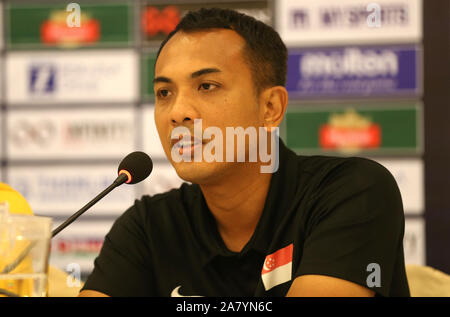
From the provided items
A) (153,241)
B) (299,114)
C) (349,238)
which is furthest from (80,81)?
(349,238)

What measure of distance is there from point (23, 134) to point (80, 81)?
419mm

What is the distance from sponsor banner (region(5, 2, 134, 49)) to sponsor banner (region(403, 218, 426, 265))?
1704mm

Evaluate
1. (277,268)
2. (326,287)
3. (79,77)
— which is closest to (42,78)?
(79,77)

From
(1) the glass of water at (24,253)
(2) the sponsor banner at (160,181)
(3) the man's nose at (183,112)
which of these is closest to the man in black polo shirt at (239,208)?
(3) the man's nose at (183,112)

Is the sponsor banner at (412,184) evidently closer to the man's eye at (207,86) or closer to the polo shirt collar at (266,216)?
the polo shirt collar at (266,216)

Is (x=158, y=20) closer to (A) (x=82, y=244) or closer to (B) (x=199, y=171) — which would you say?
(A) (x=82, y=244)

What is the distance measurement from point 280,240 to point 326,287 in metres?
0.23

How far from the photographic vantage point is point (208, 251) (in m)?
1.12

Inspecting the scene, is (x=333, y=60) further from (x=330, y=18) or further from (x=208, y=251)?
(x=208, y=251)

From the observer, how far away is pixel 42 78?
2.85m

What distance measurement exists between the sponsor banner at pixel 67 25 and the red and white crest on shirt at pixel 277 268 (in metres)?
2.01

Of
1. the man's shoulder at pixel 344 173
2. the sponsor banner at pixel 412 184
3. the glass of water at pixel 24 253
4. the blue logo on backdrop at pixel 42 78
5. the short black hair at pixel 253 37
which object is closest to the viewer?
the glass of water at pixel 24 253

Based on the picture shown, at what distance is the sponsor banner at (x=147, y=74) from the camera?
2803mm

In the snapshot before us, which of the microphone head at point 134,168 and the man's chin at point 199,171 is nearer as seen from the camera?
the microphone head at point 134,168
